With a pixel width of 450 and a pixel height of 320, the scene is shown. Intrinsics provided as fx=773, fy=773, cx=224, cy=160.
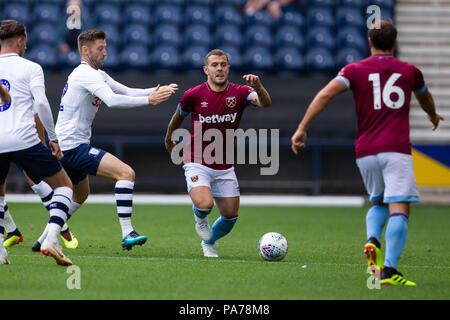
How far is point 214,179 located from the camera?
798 cm

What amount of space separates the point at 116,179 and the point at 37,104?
1364 mm

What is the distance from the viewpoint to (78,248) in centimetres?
831

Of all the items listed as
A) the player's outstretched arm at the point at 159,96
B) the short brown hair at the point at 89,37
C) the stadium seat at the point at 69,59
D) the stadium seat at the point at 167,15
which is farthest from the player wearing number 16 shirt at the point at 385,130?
the stadium seat at the point at 167,15

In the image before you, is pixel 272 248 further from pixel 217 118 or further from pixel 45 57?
pixel 45 57

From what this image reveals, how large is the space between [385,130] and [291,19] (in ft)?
41.5

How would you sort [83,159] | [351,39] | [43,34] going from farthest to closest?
[43,34] < [351,39] < [83,159]

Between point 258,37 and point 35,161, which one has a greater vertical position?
point 258,37

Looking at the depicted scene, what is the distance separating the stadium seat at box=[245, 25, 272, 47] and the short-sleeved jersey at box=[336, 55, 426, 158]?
11.7 m

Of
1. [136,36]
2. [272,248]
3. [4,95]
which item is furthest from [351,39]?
[4,95]

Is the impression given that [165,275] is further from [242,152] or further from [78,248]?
[242,152]

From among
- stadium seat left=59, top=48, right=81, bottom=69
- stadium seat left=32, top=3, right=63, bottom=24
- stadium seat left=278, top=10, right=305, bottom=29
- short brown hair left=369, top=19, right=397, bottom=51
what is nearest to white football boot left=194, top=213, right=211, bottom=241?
short brown hair left=369, top=19, right=397, bottom=51

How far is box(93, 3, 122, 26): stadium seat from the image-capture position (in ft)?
59.6

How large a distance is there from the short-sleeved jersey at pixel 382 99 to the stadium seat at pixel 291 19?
12364 millimetres

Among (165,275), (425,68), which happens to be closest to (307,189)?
(425,68)
